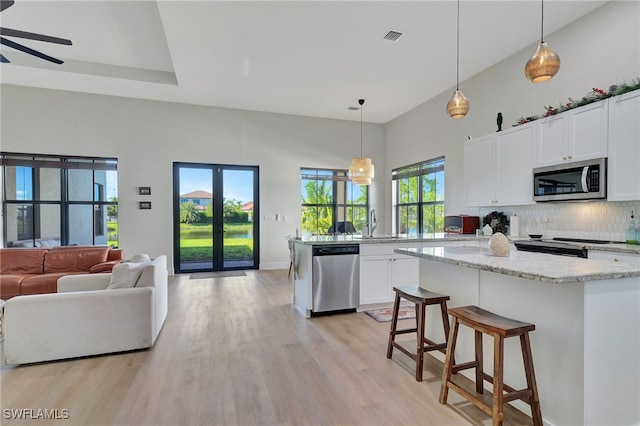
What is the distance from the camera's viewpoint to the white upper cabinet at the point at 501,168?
4.14 meters

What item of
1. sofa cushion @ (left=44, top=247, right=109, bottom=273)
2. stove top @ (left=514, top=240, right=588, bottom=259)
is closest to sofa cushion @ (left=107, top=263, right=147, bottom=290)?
sofa cushion @ (left=44, top=247, right=109, bottom=273)

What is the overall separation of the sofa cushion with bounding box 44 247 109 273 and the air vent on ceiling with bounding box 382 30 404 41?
4.95m

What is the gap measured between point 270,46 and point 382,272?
3.48 metres

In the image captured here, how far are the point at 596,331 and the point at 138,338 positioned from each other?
11.3 ft

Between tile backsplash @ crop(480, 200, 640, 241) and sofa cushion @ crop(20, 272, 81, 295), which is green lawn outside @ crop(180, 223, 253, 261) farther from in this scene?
tile backsplash @ crop(480, 200, 640, 241)

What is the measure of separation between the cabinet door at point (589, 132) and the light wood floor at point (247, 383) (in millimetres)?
2850

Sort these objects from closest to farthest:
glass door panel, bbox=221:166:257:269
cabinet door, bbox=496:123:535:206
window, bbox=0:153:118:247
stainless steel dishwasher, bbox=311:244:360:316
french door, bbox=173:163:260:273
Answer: stainless steel dishwasher, bbox=311:244:360:316, cabinet door, bbox=496:123:535:206, window, bbox=0:153:118:247, french door, bbox=173:163:260:273, glass door panel, bbox=221:166:257:269

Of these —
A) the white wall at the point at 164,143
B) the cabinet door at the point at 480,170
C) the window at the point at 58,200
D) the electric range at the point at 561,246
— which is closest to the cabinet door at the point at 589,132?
the electric range at the point at 561,246

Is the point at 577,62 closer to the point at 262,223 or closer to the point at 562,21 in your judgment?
the point at 562,21

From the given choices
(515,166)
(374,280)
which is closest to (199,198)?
(374,280)

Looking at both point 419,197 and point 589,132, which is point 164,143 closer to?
point 419,197

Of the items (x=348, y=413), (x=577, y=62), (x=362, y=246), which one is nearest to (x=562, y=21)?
(x=577, y=62)

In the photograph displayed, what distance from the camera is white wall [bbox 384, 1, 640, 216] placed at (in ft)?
11.3

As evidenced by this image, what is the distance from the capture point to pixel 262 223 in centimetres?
721
